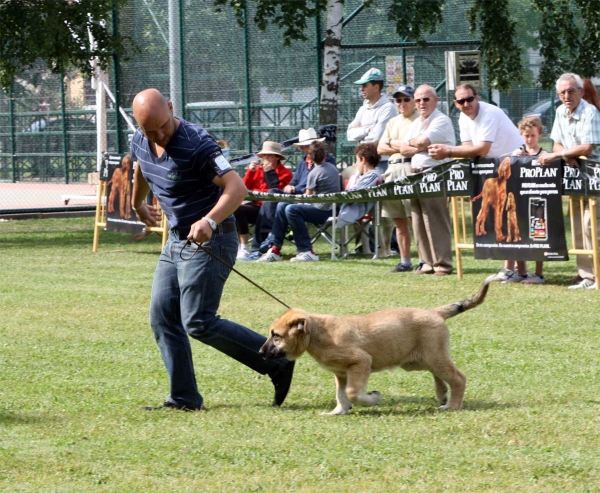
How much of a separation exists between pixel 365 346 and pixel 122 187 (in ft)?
32.5

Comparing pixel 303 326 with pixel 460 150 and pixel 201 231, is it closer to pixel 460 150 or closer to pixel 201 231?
pixel 201 231

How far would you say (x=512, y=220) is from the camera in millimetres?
11602

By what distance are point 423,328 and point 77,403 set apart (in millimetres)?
2118

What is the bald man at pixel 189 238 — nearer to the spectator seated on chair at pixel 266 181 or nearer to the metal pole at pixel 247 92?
the spectator seated on chair at pixel 266 181

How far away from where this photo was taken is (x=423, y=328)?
6398mm

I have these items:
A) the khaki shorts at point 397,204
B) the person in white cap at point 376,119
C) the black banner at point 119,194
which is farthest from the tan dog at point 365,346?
the black banner at point 119,194

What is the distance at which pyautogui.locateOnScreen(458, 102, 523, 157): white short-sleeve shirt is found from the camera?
1188cm

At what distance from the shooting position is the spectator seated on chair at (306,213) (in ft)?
47.1

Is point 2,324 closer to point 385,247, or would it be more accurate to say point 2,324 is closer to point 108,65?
point 385,247

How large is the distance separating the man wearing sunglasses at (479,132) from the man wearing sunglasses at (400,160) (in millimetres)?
911

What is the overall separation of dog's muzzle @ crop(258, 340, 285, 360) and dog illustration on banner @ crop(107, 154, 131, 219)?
938 centimetres

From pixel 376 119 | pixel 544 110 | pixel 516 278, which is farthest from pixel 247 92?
pixel 516 278

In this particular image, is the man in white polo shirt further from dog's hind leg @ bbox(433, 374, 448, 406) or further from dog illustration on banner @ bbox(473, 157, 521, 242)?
dog's hind leg @ bbox(433, 374, 448, 406)

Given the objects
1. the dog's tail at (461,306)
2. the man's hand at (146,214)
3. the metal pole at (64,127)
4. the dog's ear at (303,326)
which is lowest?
the dog's ear at (303,326)
